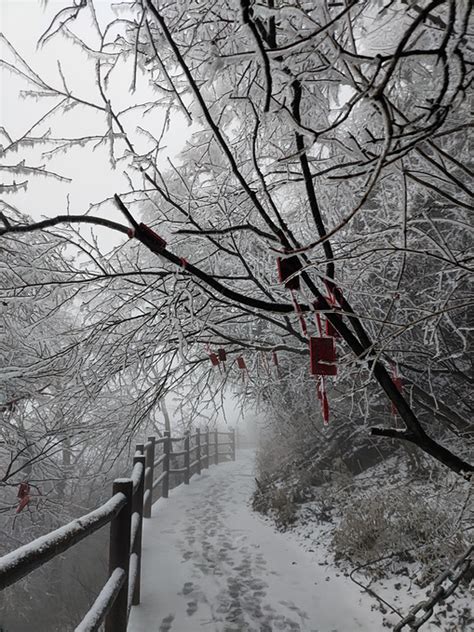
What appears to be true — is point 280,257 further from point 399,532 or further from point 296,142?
point 399,532

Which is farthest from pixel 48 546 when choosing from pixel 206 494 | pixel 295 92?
pixel 206 494

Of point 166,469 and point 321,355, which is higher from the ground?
point 321,355

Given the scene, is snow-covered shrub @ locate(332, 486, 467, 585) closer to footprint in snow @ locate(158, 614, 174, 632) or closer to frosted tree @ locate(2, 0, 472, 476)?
frosted tree @ locate(2, 0, 472, 476)

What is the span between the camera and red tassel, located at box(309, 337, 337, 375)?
1705mm

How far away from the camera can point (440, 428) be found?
22.0 ft

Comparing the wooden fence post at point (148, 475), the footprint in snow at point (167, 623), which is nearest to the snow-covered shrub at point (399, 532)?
the footprint in snow at point (167, 623)

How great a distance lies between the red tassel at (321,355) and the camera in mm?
1705

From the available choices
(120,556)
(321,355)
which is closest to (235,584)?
(120,556)

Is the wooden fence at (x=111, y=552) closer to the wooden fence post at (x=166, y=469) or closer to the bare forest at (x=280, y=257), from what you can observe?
the bare forest at (x=280, y=257)

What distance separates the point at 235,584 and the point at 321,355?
4143mm

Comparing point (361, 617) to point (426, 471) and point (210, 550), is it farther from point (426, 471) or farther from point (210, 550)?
point (426, 471)

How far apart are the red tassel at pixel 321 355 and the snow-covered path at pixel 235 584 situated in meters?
A: 3.20

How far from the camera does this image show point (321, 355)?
1.73 meters

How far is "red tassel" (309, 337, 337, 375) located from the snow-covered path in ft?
10.5
